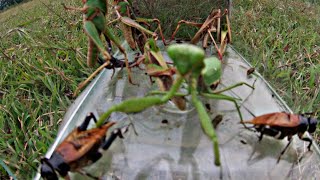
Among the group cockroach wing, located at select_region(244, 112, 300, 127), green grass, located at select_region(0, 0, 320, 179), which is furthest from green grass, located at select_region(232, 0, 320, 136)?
cockroach wing, located at select_region(244, 112, 300, 127)

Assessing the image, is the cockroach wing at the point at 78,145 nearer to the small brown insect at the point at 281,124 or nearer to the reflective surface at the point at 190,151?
the reflective surface at the point at 190,151

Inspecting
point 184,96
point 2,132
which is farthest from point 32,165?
point 184,96

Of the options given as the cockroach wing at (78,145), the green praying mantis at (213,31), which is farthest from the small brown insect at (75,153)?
the green praying mantis at (213,31)

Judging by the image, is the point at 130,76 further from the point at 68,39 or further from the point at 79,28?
the point at 79,28

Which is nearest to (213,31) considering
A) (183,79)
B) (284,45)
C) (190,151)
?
(284,45)

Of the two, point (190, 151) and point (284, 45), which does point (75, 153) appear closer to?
point (190, 151)

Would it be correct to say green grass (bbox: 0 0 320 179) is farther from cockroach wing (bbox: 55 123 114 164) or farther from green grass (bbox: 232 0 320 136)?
cockroach wing (bbox: 55 123 114 164)
